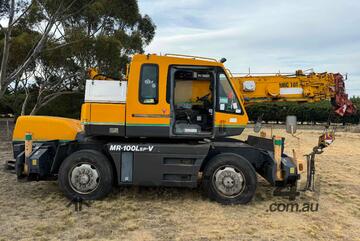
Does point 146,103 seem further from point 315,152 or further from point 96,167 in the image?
point 315,152

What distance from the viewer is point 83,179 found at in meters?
7.62

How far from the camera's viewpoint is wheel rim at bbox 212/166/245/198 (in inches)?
296

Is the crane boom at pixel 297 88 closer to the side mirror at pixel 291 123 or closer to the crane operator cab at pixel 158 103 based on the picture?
the side mirror at pixel 291 123

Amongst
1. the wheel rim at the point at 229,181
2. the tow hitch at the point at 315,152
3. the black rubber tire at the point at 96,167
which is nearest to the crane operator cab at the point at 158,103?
the black rubber tire at the point at 96,167

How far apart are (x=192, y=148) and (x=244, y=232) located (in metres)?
2.05

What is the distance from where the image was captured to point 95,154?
7680 mm

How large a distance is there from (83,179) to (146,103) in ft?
6.12

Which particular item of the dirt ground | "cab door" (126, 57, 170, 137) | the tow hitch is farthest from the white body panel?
the tow hitch

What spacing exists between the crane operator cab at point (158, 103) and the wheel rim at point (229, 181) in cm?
70

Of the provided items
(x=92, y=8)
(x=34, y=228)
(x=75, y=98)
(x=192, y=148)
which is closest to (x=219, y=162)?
(x=192, y=148)

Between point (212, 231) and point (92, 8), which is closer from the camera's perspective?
point (212, 231)

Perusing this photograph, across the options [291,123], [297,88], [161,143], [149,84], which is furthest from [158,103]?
[297,88]

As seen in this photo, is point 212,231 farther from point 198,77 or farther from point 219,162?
point 198,77

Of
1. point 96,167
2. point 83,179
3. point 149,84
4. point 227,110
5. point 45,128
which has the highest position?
point 149,84
